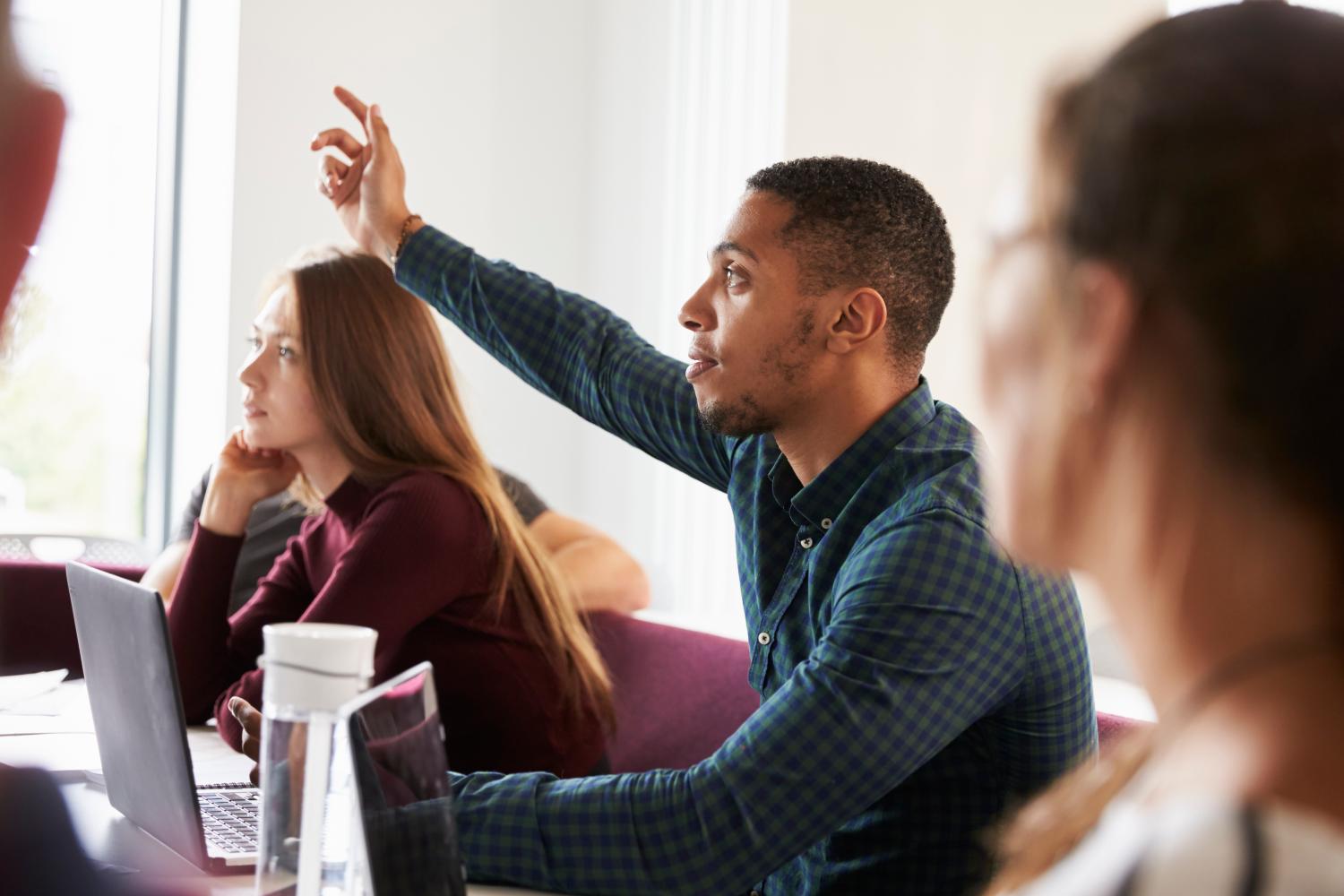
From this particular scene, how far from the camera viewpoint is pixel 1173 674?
57cm

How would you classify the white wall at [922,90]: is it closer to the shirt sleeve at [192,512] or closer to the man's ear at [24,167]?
the shirt sleeve at [192,512]

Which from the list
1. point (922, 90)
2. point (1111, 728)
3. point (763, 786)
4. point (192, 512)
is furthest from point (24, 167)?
point (922, 90)

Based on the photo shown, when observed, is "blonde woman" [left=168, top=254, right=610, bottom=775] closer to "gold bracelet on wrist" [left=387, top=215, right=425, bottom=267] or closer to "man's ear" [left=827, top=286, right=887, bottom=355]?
"gold bracelet on wrist" [left=387, top=215, right=425, bottom=267]

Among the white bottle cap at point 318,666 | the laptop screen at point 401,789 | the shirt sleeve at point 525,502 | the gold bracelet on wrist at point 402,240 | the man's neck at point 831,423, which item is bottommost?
the shirt sleeve at point 525,502

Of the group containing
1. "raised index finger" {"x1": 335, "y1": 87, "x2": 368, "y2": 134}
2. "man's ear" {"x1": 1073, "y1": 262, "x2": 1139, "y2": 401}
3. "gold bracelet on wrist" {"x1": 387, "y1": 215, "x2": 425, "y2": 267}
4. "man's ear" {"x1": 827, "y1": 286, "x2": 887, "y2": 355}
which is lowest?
"man's ear" {"x1": 827, "y1": 286, "x2": 887, "y2": 355}

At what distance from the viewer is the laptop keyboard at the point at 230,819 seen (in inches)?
45.9

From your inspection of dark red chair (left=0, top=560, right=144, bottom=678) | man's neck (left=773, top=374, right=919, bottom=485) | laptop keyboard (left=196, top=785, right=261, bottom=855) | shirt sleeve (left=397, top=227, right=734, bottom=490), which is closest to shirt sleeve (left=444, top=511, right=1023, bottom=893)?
laptop keyboard (left=196, top=785, right=261, bottom=855)

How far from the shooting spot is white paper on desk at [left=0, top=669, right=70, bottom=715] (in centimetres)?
183

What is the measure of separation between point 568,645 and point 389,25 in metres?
2.22

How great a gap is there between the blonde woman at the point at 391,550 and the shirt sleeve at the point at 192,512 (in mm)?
387

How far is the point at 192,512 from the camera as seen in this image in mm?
2607

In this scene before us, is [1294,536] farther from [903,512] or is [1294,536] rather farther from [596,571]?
[596,571]

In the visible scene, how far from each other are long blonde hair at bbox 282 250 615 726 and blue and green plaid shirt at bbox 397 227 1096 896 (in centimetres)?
39

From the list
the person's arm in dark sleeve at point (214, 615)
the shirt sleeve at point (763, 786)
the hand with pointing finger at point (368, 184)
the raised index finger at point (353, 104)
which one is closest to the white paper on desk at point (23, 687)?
the person's arm in dark sleeve at point (214, 615)
